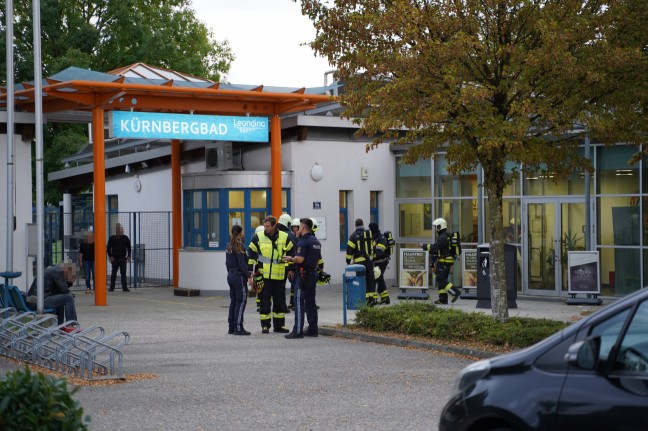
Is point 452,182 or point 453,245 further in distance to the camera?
point 452,182

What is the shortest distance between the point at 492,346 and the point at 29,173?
49.6 feet

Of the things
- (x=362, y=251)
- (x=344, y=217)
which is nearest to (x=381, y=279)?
(x=362, y=251)

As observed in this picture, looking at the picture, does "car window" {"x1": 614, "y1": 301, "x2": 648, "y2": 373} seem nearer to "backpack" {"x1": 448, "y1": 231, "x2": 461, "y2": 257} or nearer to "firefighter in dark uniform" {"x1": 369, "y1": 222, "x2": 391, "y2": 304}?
"firefighter in dark uniform" {"x1": 369, "y1": 222, "x2": 391, "y2": 304}

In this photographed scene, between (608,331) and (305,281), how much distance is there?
11.6 m

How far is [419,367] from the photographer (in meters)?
13.8

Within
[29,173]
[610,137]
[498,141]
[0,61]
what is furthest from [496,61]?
[0,61]

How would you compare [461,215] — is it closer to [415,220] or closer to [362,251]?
[415,220]

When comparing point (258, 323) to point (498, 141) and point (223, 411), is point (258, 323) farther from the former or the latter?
point (223, 411)

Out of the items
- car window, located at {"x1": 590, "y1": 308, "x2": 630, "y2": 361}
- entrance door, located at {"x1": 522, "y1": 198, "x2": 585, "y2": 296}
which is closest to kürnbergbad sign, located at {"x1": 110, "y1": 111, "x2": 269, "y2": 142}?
entrance door, located at {"x1": 522, "y1": 198, "x2": 585, "y2": 296}

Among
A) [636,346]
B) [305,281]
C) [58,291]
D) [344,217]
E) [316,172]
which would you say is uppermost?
[316,172]

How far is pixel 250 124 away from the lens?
26.8 metres

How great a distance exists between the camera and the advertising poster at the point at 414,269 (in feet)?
81.8

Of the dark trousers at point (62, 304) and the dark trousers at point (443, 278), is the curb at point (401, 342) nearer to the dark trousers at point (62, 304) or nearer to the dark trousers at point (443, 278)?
the dark trousers at point (62, 304)

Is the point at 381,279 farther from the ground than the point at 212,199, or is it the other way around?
the point at 212,199
